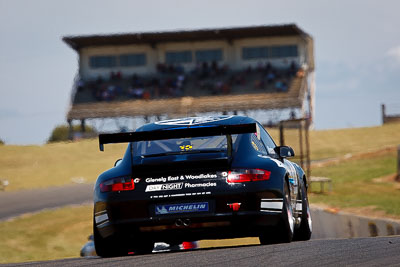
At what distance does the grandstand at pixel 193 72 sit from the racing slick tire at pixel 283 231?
170ft

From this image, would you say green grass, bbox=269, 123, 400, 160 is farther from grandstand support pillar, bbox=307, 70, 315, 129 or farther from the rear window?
the rear window

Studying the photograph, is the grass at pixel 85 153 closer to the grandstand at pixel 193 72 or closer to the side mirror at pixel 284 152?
the grandstand at pixel 193 72

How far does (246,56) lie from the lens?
72125 millimetres

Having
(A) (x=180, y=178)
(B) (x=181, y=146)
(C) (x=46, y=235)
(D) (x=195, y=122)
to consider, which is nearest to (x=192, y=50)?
(C) (x=46, y=235)

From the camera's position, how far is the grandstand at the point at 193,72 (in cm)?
6512

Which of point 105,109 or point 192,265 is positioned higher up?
point 192,265

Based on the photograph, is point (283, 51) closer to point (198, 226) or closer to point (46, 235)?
point (46, 235)

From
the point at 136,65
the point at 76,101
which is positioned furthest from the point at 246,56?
the point at 76,101

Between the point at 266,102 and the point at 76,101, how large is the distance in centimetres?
1381

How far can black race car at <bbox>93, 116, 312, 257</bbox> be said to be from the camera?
9.06m

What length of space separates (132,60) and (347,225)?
57.8m

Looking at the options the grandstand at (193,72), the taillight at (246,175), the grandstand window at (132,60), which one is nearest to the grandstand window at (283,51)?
the grandstand at (193,72)

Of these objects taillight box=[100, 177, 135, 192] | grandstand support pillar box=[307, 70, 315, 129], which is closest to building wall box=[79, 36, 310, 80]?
grandstand support pillar box=[307, 70, 315, 129]

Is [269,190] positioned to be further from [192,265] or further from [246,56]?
Result: [246,56]
